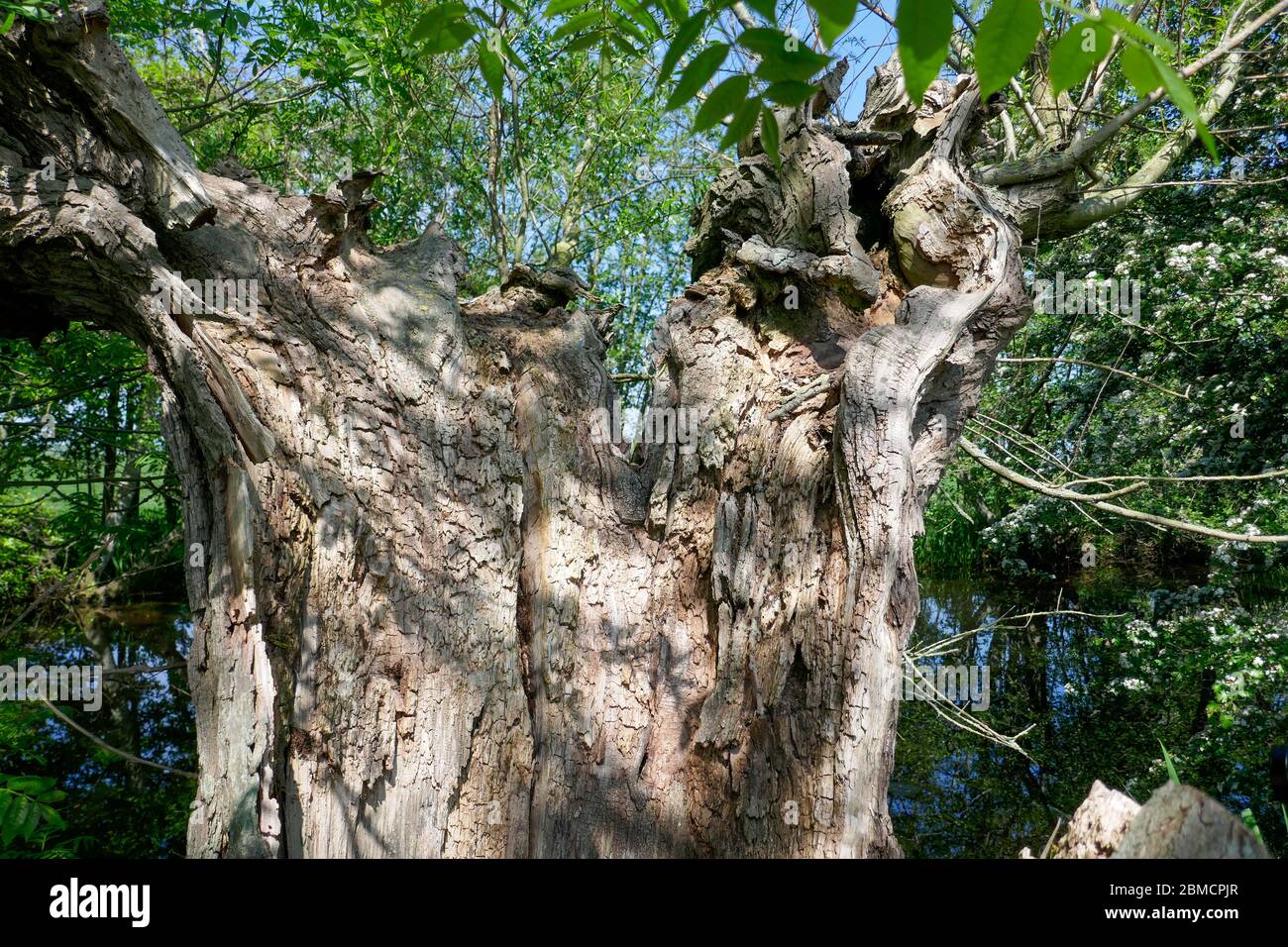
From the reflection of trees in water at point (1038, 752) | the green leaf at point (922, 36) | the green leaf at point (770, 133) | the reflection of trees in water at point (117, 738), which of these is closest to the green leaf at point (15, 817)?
the reflection of trees in water at point (117, 738)

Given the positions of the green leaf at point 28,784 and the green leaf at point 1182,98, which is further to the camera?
the green leaf at point 28,784

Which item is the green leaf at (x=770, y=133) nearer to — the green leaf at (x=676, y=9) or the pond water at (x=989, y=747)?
the green leaf at (x=676, y=9)

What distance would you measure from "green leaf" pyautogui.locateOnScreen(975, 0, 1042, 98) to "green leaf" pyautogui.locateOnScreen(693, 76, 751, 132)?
1.02 ft

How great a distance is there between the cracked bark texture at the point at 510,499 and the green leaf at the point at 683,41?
116 centimetres

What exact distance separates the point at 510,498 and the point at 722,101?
1.36 meters

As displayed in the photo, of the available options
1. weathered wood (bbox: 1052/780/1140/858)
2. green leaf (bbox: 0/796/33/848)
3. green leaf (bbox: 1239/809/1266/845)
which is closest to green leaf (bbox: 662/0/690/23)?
weathered wood (bbox: 1052/780/1140/858)

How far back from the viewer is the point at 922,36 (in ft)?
2.44

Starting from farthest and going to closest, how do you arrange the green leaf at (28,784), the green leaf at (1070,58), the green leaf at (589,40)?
1. the green leaf at (28,784)
2. the green leaf at (589,40)
3. the green leaf at (1070,58)

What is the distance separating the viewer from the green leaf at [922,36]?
0.74 meters

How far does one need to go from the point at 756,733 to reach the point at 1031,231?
10.8ft

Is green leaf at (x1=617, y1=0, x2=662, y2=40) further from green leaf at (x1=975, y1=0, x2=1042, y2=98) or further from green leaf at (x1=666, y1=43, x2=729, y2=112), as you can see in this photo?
green leaf at (x1=975, y1=0, x2=1042, y2=98)

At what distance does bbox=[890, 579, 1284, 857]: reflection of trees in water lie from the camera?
199 inches

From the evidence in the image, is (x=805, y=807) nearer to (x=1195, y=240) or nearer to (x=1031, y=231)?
(x=1031, y=231)
